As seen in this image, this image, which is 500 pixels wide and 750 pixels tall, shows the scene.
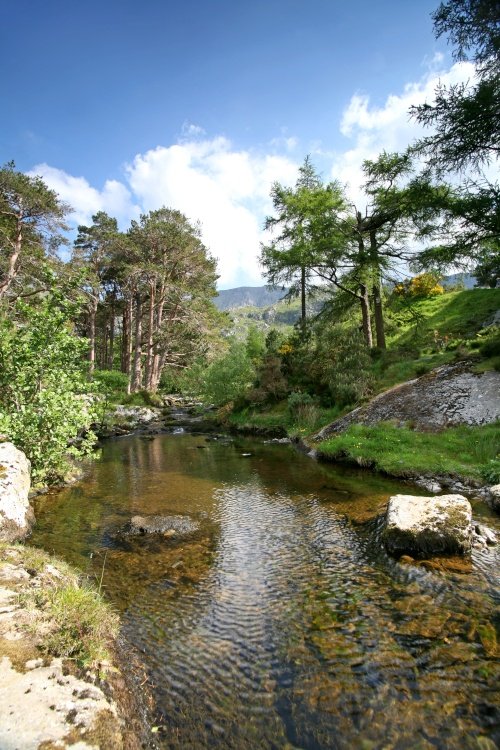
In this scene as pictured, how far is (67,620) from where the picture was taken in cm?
520

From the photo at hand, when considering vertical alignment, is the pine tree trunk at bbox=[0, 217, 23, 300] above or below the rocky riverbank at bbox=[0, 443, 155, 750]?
above

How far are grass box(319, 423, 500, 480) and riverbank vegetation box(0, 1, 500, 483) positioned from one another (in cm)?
87

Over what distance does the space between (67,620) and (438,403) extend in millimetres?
18393

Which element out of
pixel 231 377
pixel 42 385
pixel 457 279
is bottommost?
pixel 42 385

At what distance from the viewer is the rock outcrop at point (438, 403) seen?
1788 centimetres

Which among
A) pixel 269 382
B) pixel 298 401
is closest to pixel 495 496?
pixel 298 401

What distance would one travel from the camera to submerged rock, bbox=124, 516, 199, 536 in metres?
10.7

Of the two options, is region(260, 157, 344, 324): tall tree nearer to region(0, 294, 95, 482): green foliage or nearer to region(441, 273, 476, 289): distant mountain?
region(441, 273, 476, 289): distant mountain

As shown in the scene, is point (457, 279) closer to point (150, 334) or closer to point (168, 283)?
point (168, 283)

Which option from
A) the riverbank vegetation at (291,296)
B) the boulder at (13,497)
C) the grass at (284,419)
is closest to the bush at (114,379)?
the riverbank vegetation at (291,296)

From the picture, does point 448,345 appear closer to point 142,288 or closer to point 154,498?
point 154,498

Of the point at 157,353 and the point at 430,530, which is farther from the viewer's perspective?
the point at 157,353

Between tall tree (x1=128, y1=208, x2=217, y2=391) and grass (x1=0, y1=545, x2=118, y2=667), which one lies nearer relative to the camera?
grass (x1=0, y1=545, x2=118, y2=667)

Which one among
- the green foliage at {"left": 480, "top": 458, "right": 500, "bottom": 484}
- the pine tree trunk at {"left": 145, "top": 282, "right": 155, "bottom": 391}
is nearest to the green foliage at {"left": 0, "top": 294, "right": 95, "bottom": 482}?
the green foliage at {"left": 480, "top": 458, "right": 500, "bottom": 484}
